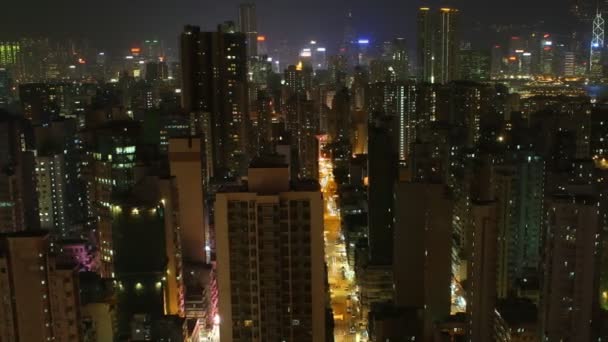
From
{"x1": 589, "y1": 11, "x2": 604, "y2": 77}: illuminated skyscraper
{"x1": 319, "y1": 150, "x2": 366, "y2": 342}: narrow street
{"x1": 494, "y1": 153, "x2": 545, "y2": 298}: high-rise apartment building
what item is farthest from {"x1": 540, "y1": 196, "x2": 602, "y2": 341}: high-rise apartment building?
{"x1": 589, "y1": 11, "x2": 604, "y2": 77}: illuminated skyscraper

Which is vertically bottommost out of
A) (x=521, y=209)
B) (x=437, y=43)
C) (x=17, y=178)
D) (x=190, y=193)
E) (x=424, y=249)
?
(x=424, y=249)

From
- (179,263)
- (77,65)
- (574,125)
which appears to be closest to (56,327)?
(179,263)

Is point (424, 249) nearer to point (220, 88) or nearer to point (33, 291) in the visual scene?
point (33, 291)

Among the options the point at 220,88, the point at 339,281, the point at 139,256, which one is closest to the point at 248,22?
the point at 220,88

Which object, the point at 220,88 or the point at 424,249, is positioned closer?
the point at 424,249

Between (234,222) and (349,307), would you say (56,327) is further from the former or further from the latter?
(349,307)

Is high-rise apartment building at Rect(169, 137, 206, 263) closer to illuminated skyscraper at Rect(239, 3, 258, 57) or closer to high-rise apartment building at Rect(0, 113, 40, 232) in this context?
high-rise apartment building at Rect(0, 113, 40, 232)
